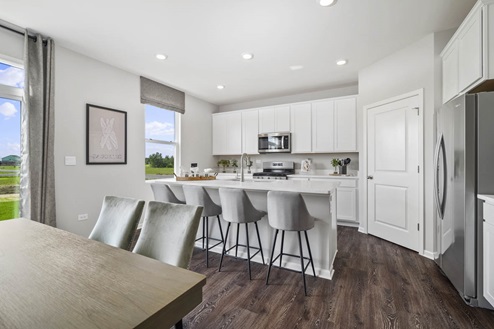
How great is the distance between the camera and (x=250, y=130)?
17.5 ft

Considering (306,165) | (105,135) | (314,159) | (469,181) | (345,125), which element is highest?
(345,125)

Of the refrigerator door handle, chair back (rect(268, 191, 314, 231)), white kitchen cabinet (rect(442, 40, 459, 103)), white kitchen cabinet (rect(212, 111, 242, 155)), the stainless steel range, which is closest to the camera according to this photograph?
chair back (rect(268, 191, 314, 231))

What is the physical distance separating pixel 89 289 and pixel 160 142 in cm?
394

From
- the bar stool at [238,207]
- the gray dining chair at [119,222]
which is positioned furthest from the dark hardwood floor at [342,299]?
the gray dining chair at [119,222]

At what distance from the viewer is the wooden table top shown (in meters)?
0.63

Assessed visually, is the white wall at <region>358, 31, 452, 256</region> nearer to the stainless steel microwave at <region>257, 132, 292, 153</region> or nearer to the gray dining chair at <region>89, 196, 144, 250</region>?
the stainless steel microwave at <region>257, 132, 292, 153</region>

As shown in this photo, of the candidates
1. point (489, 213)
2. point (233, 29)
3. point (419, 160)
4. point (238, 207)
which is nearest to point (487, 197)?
point (489, 213)

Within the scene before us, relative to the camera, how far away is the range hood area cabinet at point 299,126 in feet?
14.1

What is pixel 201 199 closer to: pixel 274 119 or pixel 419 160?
pixel 419 160

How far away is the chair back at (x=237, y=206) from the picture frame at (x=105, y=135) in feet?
7.11

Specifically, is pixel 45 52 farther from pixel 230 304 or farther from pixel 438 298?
pixel 438 298

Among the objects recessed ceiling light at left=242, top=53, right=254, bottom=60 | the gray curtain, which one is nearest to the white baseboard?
recessed ceiling light at left=242, top=53, right=254, bottom=60

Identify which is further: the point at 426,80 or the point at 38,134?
the point at 426,80

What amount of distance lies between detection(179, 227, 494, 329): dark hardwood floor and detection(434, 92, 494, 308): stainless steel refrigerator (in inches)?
8.2
